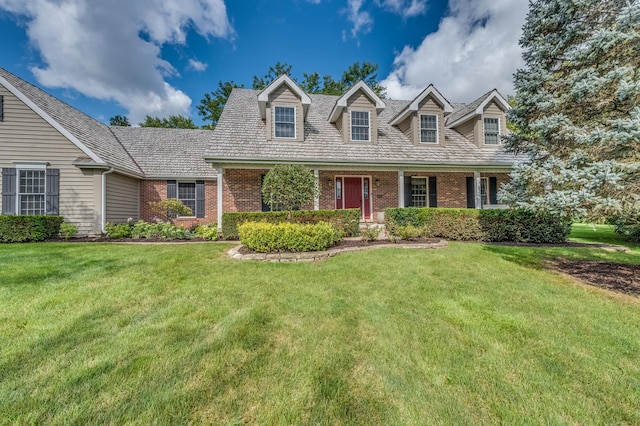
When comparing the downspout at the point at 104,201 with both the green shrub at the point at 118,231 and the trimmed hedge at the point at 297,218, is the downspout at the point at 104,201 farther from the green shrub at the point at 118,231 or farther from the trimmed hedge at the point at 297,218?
the trimmed hedge at the point at 297,218

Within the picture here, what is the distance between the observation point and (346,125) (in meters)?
11.8

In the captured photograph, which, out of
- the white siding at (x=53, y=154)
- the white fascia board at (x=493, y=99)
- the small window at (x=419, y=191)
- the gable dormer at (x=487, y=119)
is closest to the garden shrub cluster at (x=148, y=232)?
the white siding at (x=53, y=154)

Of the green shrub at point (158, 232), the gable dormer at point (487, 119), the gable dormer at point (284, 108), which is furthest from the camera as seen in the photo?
the gable dormer at point (487, 119)

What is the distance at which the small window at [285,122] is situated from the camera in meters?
11.1

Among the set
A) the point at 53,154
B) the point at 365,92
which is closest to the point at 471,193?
the point at 365,92

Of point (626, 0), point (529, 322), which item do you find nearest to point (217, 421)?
point (529, 322)

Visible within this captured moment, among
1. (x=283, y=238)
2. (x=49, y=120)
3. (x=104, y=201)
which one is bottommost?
(x=283, y=238)

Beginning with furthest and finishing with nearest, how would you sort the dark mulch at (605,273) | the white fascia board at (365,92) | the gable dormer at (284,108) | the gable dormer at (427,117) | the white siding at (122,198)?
the gable dormer at (427,117) < the white fascia board at (365,92) < the gable dormer at (284,108) < the white siding at (122,198) < the dark mulch at (605,273)

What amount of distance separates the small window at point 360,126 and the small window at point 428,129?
9.04 ft

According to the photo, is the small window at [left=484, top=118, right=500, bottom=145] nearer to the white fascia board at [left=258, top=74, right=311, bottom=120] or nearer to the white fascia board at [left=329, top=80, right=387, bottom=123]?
the white fascia board at [left=329, top=80, right=387, bottom=123]

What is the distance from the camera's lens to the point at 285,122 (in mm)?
11133

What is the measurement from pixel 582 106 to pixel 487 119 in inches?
339

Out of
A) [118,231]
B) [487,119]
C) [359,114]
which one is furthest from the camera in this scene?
[487,119]

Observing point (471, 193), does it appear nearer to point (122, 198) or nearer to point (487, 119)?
point (487, 119)
